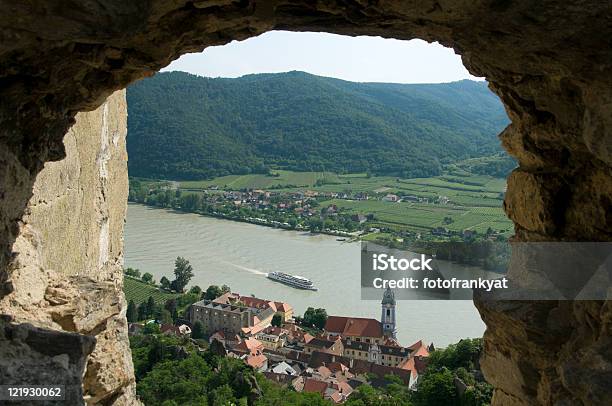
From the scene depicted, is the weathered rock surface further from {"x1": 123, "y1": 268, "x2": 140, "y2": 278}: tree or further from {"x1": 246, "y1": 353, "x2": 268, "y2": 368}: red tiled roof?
{"x1": 123, "y1": 268, "x2": 140, "y2": 278}: tree

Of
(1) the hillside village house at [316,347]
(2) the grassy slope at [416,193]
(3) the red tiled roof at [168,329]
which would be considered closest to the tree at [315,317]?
(1) the hillside village house at [316,347]

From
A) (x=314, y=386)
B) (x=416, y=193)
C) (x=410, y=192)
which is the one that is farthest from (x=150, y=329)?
(x=410, y=192)

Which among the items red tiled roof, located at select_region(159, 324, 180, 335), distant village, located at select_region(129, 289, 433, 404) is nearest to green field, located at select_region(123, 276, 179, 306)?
distant village, located at select_region(129, 289, 433, 404)

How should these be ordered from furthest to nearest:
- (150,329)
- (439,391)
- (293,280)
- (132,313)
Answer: (132,313), (293,280), (150,329), (439,391)

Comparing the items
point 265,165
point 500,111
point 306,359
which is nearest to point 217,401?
point 306,359

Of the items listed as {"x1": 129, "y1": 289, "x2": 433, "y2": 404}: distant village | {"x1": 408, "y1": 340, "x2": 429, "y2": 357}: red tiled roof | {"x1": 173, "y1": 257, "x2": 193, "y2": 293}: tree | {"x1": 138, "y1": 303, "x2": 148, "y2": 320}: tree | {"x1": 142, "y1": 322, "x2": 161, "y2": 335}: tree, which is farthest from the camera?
{"x1": 173, "y1": 257, "x2": 193, "y2": 293}: tree

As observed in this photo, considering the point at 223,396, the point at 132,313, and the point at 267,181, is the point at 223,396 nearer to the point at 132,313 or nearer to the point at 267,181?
the point at 132,313
